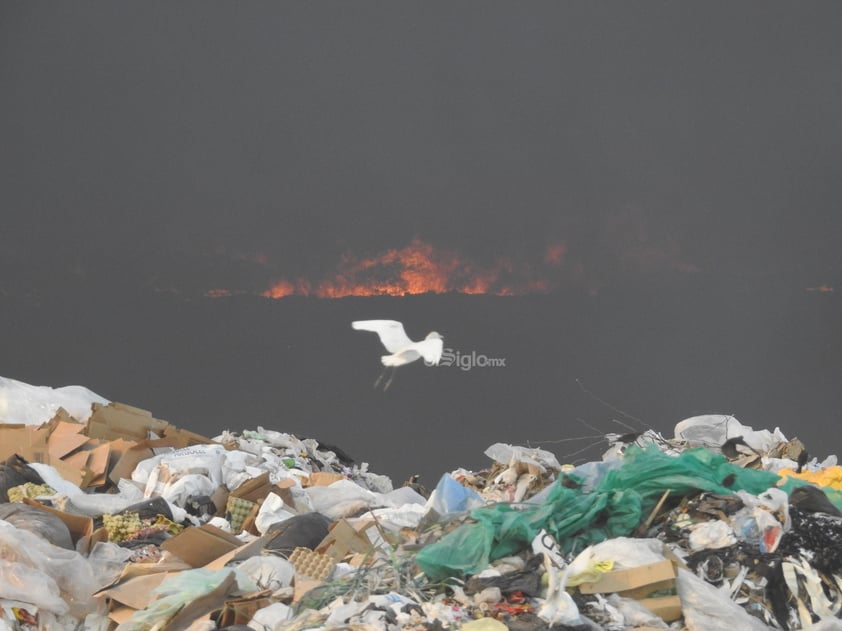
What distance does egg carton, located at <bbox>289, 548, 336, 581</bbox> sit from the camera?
3197mm

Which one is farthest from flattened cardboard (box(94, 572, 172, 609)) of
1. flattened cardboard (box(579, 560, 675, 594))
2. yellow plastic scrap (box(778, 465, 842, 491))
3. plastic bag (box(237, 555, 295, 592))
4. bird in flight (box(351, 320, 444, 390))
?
bird in flight (box(351, 320, 444, 390))

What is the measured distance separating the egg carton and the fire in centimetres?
624

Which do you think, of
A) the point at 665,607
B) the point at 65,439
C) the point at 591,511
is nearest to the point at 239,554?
the point at 591,511

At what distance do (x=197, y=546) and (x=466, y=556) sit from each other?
1145 millimetres

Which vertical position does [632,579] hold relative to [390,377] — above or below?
above

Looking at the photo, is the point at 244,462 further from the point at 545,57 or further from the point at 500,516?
the point at 545,57

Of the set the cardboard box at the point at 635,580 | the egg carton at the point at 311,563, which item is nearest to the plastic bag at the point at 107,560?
the egg carton at the point at 311,563

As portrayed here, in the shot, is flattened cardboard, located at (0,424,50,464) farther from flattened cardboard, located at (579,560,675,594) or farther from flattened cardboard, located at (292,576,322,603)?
flattened cardboard, located at (579,560,675,594)

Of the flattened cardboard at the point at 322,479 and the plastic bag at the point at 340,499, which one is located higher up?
the plastic bag at the point at 340,499

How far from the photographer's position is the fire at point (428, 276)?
955cm

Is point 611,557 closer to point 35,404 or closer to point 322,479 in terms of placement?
point 322,479

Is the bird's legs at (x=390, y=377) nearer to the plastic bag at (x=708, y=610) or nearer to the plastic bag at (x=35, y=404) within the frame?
the plastic bag at (x=35, y=404)

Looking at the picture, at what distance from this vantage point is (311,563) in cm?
329

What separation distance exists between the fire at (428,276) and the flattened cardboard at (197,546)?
20.0 feet
